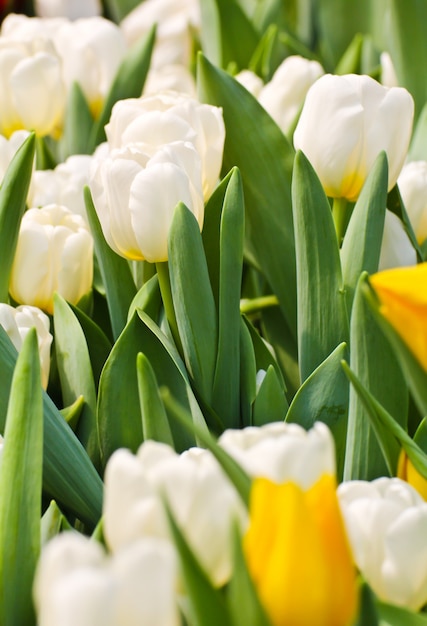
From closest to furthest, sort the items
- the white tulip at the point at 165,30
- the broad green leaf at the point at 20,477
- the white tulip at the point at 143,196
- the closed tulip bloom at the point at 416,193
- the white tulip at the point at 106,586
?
the white tulip at the point at 106,586 < the broad green leaf at the point at 20,477 < the white tulip at the point at 143,196 < the closed tulip bloom at the point at 416,193 < the white tulip at the point at 165,30

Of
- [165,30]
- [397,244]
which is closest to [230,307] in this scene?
[397,244]

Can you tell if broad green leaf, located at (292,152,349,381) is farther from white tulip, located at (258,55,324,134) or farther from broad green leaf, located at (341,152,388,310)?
white tulip, located at (258,55,324,134)

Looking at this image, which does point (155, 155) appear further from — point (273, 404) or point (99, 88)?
point (99, 88)

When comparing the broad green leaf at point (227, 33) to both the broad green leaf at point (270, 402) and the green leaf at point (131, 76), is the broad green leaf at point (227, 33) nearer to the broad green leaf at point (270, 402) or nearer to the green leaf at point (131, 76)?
the green leaf at point (131, 76)

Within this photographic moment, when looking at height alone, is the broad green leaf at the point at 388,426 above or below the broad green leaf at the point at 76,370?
above

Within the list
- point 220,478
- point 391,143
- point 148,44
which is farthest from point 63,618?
point 148,44

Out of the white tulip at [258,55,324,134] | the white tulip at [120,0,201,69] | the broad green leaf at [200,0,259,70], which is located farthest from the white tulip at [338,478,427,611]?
the white tulip at [120,0,201,69]

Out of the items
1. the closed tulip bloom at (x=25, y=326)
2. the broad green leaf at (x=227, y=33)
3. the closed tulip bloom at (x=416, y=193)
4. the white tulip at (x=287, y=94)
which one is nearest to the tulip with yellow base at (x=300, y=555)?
the closed tulip bloom at (x=25, y=326)

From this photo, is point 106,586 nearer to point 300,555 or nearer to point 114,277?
point 300,555
